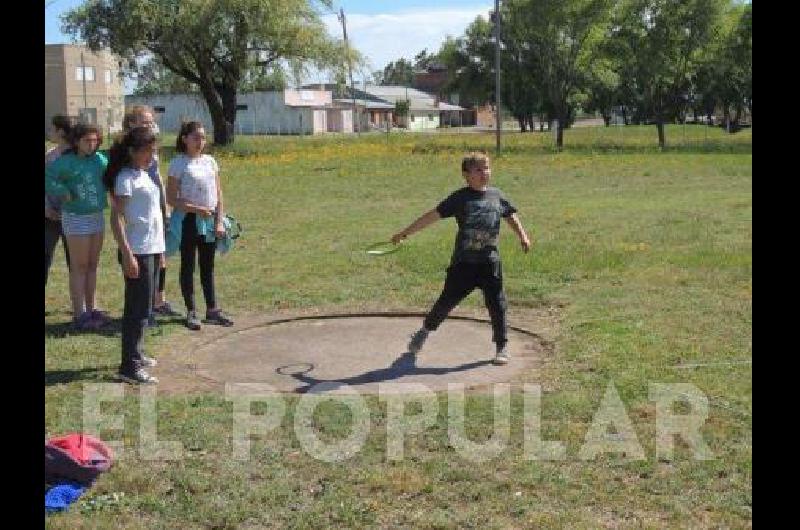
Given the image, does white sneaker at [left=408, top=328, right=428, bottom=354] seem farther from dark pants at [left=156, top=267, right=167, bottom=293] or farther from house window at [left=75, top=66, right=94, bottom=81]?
house window at [left=75, top=66, right=94, bottom=81]

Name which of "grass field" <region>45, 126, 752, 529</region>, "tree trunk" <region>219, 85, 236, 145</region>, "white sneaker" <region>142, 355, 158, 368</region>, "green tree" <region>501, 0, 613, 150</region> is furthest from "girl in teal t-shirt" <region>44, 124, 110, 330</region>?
"tree trunk" <region>219, 85, 236, 145</region>

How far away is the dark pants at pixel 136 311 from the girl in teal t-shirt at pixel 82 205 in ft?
4.67

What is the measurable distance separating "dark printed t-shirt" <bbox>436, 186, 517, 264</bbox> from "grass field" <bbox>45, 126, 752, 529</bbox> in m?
0.94

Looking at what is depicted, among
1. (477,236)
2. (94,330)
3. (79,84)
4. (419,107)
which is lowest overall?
(94,330)

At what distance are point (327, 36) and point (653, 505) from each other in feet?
139

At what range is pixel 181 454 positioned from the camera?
16.3 feet

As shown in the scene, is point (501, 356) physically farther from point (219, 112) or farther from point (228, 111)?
point (228, 111)

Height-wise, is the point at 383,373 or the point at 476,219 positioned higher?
the point at 476,219

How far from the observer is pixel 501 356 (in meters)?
6.81

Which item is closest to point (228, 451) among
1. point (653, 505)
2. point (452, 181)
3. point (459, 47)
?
point (653, 505)

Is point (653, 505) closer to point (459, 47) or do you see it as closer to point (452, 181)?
point (452, 181)

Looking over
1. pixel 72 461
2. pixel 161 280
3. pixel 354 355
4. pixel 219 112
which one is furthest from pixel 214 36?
pixel 72 461

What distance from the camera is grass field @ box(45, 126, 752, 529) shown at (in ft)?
14.1

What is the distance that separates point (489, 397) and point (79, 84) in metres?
83.4
